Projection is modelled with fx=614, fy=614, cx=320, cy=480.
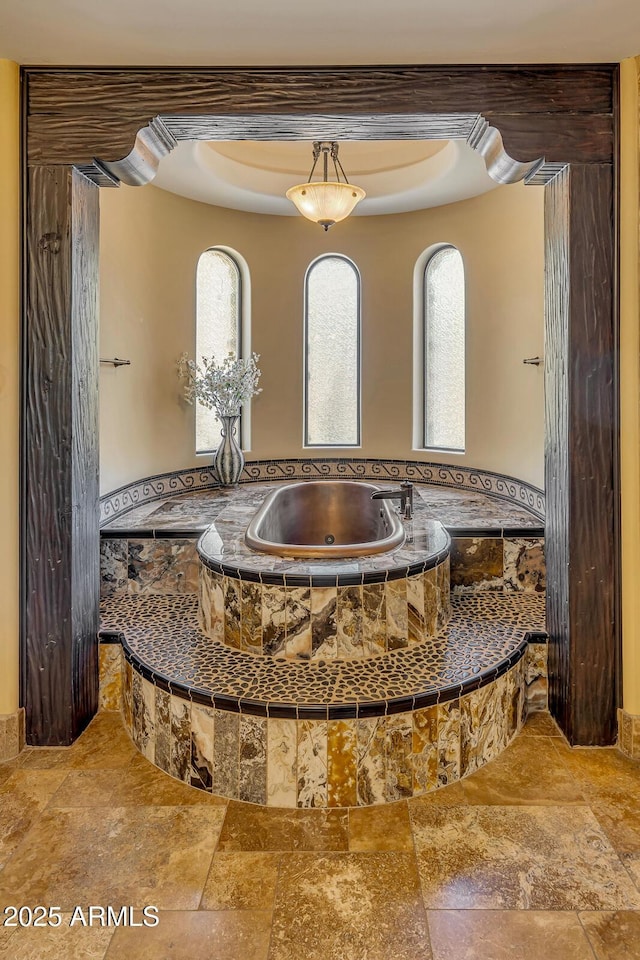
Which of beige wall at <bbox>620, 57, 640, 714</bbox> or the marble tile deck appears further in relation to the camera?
the marble tile deck

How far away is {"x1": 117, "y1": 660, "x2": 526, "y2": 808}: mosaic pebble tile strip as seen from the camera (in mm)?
1925

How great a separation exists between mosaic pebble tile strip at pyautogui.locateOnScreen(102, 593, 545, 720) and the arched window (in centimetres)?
243

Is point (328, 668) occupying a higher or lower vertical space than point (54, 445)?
lower

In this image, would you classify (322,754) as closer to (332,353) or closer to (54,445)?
(54,445)

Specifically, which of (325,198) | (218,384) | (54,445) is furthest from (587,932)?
(218,384)

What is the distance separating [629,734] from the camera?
2.19 m

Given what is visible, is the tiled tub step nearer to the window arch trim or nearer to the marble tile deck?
the marble tile deck

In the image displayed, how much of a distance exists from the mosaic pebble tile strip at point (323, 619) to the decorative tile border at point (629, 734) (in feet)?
2.53

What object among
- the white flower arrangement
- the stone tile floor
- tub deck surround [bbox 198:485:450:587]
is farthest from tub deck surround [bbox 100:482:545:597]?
the white flower arrangement

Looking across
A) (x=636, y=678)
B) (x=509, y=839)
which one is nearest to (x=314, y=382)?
(x=636, y=678)

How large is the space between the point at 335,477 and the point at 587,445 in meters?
2.69

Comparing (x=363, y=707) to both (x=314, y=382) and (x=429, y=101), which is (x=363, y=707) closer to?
(x=429, y=101)

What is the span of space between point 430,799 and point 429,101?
2.34 meters

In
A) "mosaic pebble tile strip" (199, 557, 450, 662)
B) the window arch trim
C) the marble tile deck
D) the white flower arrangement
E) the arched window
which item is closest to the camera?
"mosaic pebble tile strip" (199, 557, 450, 662)
